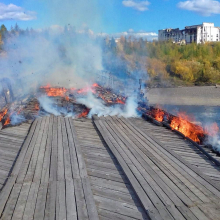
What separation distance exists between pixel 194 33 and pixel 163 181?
301 feet

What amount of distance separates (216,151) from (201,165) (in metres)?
1.16

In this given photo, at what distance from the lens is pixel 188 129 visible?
932 centimetres

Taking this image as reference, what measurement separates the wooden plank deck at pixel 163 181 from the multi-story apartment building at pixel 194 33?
85.2 m

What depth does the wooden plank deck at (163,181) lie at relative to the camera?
4328 mm

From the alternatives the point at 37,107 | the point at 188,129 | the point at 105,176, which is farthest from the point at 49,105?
the point at 105,176

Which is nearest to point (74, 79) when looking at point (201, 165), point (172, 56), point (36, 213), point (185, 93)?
point (201, 165)

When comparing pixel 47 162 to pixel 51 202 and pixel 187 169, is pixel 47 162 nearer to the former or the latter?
pixel 51 202

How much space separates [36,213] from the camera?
421cm

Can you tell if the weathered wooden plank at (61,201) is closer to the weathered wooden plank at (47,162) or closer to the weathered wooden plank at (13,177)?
the weathered wooden plank at (47,162)

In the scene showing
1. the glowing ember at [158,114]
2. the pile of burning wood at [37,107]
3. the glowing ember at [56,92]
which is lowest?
the glowing ember at [158,114]

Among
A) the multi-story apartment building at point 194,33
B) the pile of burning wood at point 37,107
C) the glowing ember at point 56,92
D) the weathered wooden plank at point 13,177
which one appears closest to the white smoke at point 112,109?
the pile of burning wood at point 37,107

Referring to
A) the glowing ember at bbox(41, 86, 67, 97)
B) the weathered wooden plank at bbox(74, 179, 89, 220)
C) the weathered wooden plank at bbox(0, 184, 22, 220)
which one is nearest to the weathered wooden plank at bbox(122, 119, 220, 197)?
the weathered wooden plank at bbox(74, 179, 89, 220)

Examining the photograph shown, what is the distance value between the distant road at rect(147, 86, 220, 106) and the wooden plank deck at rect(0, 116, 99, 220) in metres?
30.6

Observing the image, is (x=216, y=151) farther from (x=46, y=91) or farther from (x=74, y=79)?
(x=74, y=79)
